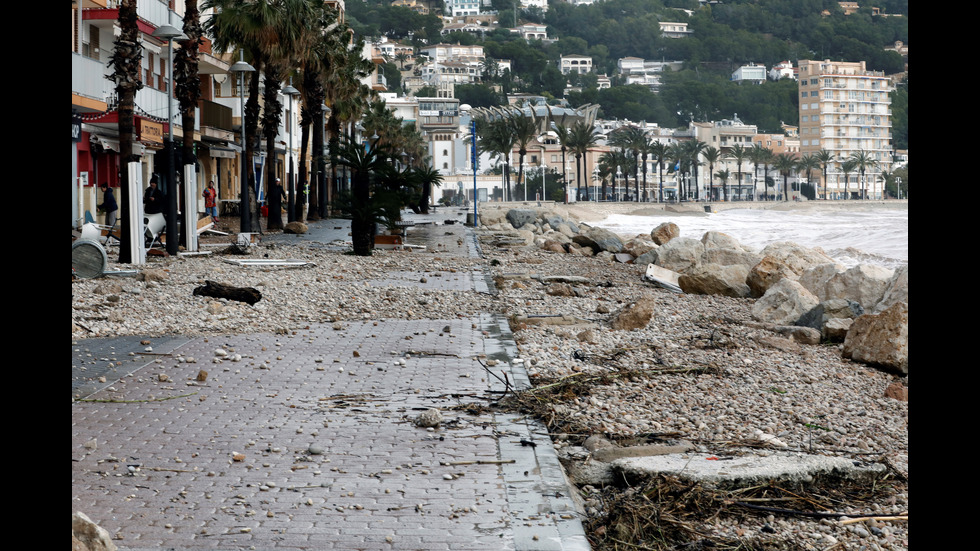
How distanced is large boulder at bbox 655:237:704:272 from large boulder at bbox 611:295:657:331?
1087cm

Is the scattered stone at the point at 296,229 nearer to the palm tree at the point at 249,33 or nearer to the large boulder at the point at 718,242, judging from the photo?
the palm tree at the point at 249,33

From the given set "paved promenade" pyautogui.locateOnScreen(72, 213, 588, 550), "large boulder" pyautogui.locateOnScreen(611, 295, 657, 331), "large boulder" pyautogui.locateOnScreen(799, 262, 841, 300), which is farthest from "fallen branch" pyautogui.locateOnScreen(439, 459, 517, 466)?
"large boulder" pyautogui.locateOnScreen(799, 262, 841, 300)

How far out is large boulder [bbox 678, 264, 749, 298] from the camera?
16.6 m

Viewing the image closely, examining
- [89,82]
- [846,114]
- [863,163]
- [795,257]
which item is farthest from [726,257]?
[846,114]

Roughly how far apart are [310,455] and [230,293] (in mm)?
7342

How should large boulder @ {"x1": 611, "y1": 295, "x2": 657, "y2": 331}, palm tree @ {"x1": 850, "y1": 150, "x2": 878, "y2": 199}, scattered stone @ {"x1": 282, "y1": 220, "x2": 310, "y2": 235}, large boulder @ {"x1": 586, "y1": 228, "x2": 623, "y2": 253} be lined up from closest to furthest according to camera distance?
large boulder @ {"x1": 611, "y1": 295, "x2": 657, "y2": 331}, large boulder @ {"x1": 586, "y1": 228, "x2": 623, "y2": 253}, scattered stone @ {"x1": 282, "y1": 220, "x2": 310, "y2": 235}, palm tree @ {"x1": 850, "y1": 150, "x2": 878, "y2": 199}

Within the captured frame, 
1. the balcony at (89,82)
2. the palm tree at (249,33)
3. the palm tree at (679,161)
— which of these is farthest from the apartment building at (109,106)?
the palm tree at (679,161)

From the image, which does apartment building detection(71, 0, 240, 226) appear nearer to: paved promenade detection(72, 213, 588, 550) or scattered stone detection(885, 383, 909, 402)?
paved promenade detection(72, 213, 588, 550)

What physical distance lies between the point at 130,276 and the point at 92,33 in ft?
66.1

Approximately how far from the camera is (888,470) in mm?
4965

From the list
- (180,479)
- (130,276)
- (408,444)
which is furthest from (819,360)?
(130,276)

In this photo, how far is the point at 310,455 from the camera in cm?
528

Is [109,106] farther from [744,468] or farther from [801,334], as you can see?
[744,468]
